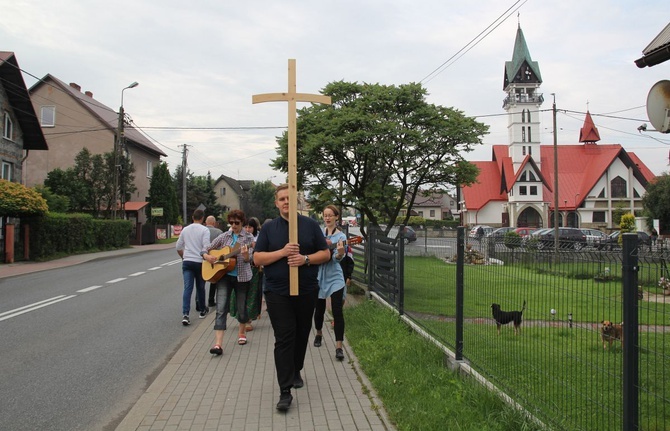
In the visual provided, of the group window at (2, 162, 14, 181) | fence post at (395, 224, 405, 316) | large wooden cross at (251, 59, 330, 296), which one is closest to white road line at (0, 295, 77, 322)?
fence post at (395, 224, 405, 316)

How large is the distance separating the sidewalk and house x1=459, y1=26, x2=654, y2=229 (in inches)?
2284

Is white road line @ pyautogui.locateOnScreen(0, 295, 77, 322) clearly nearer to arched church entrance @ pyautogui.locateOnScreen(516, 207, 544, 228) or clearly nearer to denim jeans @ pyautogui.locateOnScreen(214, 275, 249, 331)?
denim jeans @ pyautogui.locateOnScreen(214, 275, 249, 331)

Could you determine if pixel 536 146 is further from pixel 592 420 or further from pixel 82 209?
pixel 592 420

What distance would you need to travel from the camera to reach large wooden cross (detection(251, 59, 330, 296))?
4.41 m

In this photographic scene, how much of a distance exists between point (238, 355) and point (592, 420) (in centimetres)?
415

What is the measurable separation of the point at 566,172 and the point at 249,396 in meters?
66.0

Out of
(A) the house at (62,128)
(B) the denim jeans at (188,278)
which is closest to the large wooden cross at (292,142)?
(B) the denim jeans at (188,278)

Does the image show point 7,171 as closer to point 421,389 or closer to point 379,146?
point 379,146

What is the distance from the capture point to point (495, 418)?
394 centimetres

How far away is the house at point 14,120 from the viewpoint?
89.4 ft

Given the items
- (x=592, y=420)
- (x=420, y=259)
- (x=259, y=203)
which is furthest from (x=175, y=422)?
(x=259, y=203)

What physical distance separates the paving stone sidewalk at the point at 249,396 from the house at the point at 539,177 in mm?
58125

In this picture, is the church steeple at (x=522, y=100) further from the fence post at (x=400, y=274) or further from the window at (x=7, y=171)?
the fence post at (x=400, y=274)

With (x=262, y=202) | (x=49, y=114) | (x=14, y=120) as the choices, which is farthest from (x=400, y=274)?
(x=262, y=202)
